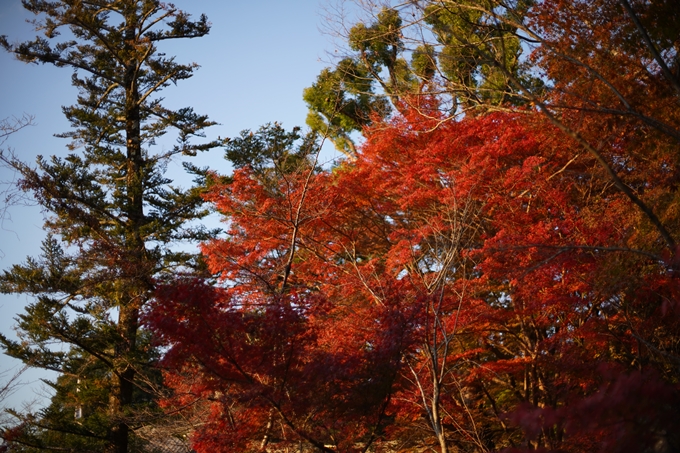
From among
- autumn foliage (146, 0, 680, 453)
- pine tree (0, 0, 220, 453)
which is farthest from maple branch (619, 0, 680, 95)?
pine tree (0, 0, 220, 453)

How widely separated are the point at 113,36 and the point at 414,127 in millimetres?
8329

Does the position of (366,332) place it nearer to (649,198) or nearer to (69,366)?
(649,198)

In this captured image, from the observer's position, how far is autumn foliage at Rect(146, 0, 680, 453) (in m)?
6.42

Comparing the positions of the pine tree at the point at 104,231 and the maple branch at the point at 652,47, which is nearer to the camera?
the maple branch at the point at 652,47

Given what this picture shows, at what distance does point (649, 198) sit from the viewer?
7.50m

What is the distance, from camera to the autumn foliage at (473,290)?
6422 millimetres

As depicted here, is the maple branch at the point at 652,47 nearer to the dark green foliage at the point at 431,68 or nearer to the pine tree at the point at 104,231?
the dark green foliage at the point at 431,68

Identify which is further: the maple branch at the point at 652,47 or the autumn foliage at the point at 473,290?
the autumn foliage at the point at 473,290

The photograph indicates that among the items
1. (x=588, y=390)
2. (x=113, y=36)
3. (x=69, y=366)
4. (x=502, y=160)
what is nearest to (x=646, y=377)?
(x=588, y=390)

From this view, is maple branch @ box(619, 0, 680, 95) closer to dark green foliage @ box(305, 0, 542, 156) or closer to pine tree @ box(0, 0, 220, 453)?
dark green foliage @ box(305, 0, 542, 156)

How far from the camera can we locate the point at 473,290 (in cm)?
881

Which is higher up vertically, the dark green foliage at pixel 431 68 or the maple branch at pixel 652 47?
the dark green foliage at pixel 431 68

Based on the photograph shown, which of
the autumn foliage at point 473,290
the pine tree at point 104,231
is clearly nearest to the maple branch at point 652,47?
the autumn foliage at point 473,290

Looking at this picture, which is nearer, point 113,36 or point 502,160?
point 502,160
